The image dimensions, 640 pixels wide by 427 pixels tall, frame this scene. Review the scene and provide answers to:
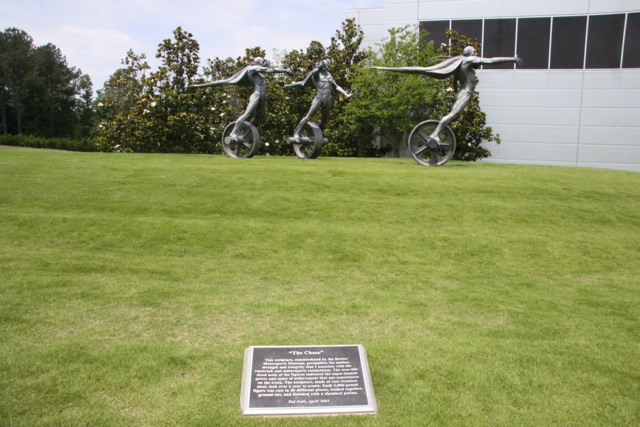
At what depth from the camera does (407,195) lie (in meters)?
10.3

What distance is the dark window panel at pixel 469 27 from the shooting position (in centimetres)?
2423

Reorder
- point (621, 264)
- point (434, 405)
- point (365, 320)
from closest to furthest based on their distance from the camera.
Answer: point (434, 405), point (365, 320), point (621, 264)

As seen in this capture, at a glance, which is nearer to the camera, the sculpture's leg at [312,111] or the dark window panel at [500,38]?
the sculpture's leg at [312,111]

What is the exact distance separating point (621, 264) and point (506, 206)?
2.42m

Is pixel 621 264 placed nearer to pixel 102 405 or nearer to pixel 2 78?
pixel 102 405

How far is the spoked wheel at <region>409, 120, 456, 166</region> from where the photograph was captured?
14.6 meters

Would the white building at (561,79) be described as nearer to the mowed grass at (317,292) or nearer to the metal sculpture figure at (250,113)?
the metal sculpture figure at (250,113)

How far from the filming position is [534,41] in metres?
23.5

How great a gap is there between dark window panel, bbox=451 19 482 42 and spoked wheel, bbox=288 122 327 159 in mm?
11198

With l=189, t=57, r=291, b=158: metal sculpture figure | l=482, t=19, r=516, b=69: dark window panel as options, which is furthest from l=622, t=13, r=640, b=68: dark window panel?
l=189, t=57, r=291, b=158: metal sculpture figure

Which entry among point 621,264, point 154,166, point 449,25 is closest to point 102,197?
point 154,166

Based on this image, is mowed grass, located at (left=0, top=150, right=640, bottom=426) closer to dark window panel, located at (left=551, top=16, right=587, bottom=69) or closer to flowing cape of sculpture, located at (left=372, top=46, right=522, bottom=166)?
flowing cape of sculpture, located at (left=372, top=46, right=522, bottom=166)

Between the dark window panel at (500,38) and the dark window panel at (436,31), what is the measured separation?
1.76 m

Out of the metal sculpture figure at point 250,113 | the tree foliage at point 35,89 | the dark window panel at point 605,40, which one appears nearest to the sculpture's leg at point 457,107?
the metal sculpture figure at point 250,113
